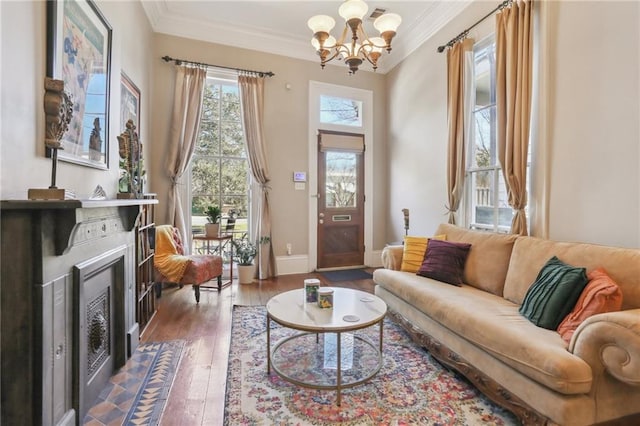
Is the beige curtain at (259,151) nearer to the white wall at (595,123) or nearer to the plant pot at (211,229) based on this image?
the plant pot at (211,229)

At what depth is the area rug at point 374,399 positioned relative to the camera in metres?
1.70

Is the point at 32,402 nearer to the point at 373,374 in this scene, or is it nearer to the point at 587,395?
the point at 373,374

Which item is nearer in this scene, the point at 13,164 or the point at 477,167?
the point at 13,164

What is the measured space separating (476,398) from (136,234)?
2.83 metres

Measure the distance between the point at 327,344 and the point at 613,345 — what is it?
5.91 ft

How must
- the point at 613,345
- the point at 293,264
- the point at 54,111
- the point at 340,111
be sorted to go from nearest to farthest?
the point at 613,345
the point at 54,111
the point at 293,264
the point at 340,111

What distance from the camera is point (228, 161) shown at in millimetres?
4625

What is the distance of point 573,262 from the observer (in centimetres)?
207

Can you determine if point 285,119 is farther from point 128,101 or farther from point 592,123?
point 592,123

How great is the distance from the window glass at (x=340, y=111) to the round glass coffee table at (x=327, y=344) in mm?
3351

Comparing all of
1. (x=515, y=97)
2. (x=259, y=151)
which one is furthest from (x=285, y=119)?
(x=515, y=97)

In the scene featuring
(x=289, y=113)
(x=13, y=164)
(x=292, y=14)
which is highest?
(x=292, y=14)

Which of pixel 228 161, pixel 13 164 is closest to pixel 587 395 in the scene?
pixel 13 164

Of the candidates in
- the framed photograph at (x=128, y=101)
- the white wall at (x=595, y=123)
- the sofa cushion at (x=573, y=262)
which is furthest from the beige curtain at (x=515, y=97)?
the framed photograph at (x=128, y=101)
